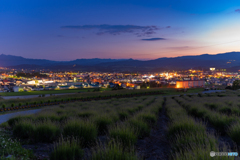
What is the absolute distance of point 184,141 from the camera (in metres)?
5.03

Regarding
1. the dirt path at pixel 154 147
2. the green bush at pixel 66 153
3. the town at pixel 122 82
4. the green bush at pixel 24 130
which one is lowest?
the town at pixel 122 82

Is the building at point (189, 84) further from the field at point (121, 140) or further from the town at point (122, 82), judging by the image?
the field at point (121, 140)

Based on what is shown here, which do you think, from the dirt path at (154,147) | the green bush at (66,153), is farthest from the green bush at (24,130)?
the dirt path at (154,147)

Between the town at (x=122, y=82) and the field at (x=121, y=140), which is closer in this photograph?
the field at (x=121, y=140)

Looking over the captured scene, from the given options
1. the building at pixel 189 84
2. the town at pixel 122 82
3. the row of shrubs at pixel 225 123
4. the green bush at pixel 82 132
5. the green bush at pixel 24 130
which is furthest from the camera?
the town at pixel 122 82

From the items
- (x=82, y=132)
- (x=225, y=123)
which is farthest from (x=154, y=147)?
(x=225, y=123)

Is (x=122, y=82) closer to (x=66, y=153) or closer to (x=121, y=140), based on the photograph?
(x=121, y=140)

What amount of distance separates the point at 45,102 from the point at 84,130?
21.7 m

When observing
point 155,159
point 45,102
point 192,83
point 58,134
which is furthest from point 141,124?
point 192,83

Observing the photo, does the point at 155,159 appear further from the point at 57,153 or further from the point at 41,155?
the point at 41,155

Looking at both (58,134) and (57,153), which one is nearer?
(57,153)

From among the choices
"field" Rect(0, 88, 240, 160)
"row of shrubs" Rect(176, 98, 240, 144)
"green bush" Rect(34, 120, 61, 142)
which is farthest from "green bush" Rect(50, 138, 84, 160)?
"row of shrubs" Rect(176, 98, 240, 144)

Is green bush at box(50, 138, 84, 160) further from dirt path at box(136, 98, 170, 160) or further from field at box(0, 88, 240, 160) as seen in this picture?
dirt path at box(136, 98, 170, 160)

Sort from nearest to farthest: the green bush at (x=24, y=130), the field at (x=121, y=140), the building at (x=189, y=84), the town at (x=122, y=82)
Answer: the field at (x=121, y=140), the green bush at (x=24, y=130), the building at (x=189, y=84), the town at (x=122, y=82)
